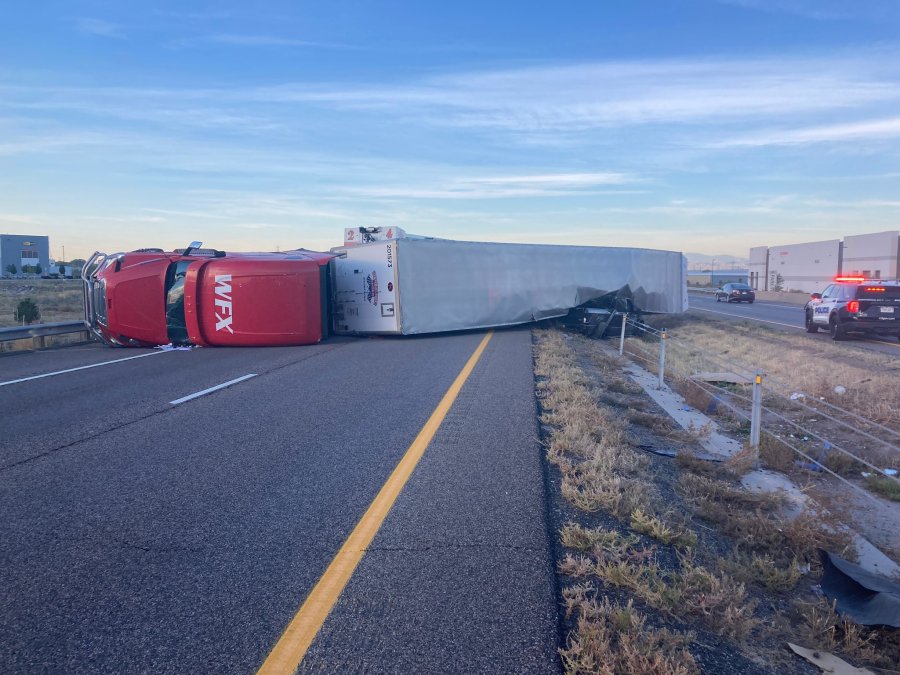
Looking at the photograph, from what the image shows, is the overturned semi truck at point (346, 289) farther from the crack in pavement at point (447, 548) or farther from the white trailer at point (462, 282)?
the crack in pavement at point (447, 548)

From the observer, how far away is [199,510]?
538 cm

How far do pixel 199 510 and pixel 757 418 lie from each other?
6.10 meters

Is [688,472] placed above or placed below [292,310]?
below

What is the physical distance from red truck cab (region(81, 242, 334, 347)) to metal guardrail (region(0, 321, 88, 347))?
153 centimetres

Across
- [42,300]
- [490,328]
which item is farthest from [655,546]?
[42,300]

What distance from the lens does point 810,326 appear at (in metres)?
26.1

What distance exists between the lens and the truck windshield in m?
17.2

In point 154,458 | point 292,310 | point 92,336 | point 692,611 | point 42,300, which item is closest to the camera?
point 692,611

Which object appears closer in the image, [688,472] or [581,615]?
[581,615]

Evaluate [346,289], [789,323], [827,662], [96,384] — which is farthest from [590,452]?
[789,323]

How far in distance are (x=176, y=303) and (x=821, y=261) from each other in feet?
195

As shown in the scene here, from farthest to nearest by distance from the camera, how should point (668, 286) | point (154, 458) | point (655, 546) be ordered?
point (668, 286) < point (154, 458) < point (655, 546)

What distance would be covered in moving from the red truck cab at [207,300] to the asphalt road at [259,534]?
698cm

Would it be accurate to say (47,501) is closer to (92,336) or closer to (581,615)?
(581,615)
